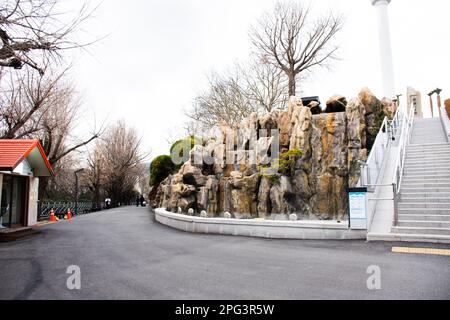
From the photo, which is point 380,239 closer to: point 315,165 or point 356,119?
point 315,165

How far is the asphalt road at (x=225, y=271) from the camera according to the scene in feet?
16.2

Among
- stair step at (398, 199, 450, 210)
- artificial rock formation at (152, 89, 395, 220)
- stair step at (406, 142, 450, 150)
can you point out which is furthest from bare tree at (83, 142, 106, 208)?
stair step at (398, 199, 450, 210)

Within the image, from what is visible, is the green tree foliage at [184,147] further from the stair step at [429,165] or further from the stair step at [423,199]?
the stair step at [423,199]

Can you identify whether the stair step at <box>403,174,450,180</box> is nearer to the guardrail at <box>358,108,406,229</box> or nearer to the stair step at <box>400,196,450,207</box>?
the guardrail at <box>358,108,406,229</box>

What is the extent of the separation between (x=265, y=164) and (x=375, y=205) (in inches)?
275

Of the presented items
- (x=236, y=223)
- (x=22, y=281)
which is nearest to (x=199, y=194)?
(x=236, y=223)

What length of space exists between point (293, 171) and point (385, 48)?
37.0 m

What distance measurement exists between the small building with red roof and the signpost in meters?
13.2

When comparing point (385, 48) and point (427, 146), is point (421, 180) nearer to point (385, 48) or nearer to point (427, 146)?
Answer: point (427, 146)

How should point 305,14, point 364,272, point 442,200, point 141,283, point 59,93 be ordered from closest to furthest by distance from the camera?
point 141,283 < point 364,272 < point 442,200 < point 59,93 < point 305,14

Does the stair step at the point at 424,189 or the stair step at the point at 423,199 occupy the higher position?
the stair step at the point at 424,189

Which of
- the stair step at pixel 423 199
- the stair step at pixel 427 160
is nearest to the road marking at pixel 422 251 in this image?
the stair step at pixel 423 199

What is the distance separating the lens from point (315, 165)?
16.1 meters

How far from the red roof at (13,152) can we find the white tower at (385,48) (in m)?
41.4
